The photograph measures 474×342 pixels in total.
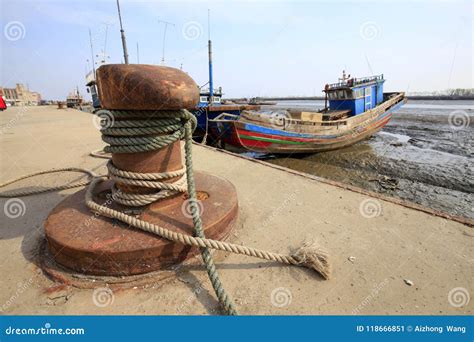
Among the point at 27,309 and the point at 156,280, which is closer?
the point at 27,309

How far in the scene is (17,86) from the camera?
282 ft

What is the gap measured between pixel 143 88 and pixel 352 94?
14385 millimetres

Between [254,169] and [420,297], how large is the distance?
2950 millimetres

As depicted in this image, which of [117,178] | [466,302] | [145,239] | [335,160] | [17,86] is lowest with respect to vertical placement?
[335,160]

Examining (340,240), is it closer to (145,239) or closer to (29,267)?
(145,239)

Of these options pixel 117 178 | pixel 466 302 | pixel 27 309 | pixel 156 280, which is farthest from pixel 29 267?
pixel 466 302

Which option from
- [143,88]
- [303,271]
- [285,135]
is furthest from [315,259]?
[285,135]

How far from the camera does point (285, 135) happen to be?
10.3m

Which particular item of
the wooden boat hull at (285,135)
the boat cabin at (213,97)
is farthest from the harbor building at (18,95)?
the wooden boat hull at (285,135)

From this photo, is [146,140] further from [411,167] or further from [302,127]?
[411,167]

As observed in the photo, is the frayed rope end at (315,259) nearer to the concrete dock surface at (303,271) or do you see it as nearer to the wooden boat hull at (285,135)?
the concrete dock surface at (303,271)

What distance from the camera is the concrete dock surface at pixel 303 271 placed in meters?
1.55
